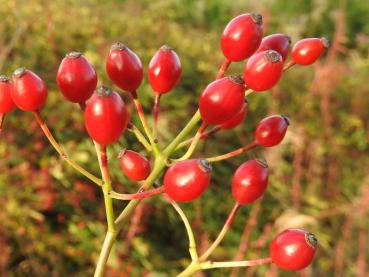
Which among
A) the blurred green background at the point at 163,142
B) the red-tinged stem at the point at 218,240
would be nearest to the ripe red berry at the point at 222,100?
the red-tinged stem at the point at 218,240

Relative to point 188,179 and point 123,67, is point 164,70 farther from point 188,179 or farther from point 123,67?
point 188,179

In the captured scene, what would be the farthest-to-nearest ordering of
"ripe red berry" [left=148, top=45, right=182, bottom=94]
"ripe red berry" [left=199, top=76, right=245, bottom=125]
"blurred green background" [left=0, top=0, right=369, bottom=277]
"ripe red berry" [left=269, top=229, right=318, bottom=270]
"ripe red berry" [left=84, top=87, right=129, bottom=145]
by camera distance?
1. "blurred green background" [left=0, top=0, right=369, bottom=277]
2. "ripe red berry" [left=148, top=45, right=182, bottom=94]
3. "ripe red berry" [left=269, top=229, right=318, bottom=270]
4. "ripe red berry" [left=199, top=76, right=245, bottom=125]
5. "ripe red berry" [left=84, top=87, right=129, bottom=145]

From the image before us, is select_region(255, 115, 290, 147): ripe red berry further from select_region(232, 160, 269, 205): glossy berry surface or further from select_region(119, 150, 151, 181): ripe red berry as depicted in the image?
select_region(119, 150, 151, 181): ripe red berry

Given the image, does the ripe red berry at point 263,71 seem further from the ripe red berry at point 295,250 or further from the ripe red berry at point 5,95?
the ripe red berry at point 5,95

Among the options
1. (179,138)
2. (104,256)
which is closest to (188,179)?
(179,138)

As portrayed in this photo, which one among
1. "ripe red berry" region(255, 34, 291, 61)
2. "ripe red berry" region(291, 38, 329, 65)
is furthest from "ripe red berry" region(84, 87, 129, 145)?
"ripe red berry" region(291, 38, 329, 65)

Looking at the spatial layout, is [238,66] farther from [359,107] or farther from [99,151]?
[99,151]
